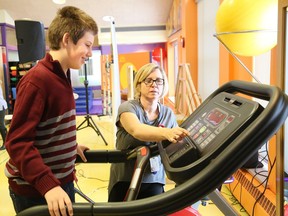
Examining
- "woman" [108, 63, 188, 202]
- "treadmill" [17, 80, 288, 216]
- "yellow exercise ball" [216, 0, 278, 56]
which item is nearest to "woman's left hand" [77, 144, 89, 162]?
"woman" [108, 63, 188, 202]

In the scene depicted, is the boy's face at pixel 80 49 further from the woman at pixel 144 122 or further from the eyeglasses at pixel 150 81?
the eyeglasses at pixel 150 81

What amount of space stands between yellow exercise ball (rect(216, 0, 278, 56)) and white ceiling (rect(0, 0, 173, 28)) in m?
6.55

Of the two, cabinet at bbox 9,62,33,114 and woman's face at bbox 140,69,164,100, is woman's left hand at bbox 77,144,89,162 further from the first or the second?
cabinet at bbox 9,62,33,114

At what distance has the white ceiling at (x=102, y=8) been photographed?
8.19 m

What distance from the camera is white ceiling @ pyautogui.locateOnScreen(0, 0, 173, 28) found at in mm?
8188

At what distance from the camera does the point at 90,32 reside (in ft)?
3.87

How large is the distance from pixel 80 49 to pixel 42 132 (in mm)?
349

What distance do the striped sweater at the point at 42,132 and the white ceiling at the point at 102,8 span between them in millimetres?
7572

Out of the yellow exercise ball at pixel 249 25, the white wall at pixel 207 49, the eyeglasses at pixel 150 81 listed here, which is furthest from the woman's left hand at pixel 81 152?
the white wall at pixel 207 49

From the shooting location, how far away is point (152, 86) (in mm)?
1835

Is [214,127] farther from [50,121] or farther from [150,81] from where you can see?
[150,81]

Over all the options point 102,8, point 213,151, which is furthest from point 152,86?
point 102,8

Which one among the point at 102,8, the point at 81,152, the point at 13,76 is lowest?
the point at 81,152

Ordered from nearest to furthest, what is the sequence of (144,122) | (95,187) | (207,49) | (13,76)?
(144,122) → (95,187) → (207,49) → (13,76)
